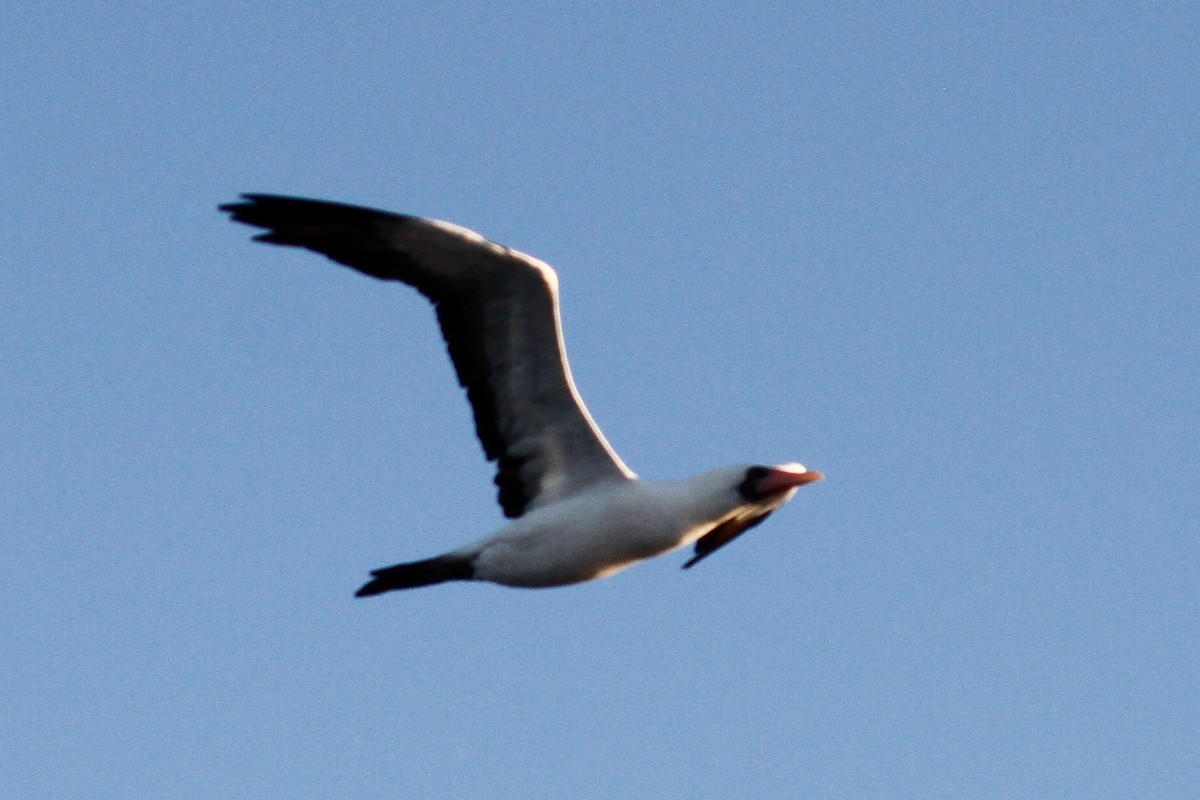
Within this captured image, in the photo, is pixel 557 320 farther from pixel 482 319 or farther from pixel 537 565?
pixel 537 565

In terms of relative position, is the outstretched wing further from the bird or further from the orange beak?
the orange beak

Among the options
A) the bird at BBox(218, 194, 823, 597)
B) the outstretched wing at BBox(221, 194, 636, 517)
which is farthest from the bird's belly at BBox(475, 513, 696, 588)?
the outstretched wing at BBox(221, 194, 636, 517)

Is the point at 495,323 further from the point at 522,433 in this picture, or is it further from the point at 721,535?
the point at 721,535

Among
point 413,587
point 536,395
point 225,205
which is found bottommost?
point 413,587

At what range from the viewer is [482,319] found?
1712cm

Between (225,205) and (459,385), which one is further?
(459,385)

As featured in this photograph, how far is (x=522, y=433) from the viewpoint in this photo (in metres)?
17.7

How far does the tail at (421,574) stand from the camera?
1744 cm

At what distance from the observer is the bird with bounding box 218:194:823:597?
53.9ft

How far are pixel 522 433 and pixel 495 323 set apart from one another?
1073mm

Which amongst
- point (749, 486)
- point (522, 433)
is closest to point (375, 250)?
point (522, 433)

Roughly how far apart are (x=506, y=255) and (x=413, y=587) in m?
2.95

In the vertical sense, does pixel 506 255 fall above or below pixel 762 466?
above

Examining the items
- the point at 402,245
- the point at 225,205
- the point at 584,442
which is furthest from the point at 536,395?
the point at 225,205
